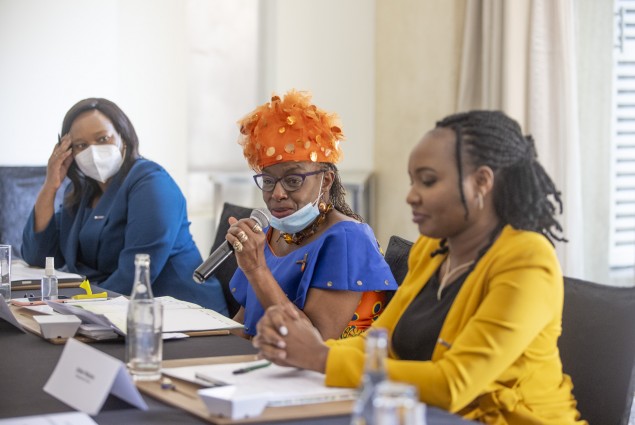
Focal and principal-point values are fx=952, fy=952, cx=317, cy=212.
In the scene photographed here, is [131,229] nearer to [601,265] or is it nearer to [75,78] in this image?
[75,78]

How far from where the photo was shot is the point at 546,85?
4.16m

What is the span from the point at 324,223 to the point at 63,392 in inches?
43.8

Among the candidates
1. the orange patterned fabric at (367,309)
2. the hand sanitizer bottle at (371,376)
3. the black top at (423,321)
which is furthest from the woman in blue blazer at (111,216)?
the hand sanitizer bottle at (371,376)

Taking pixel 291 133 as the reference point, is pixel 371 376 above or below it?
below

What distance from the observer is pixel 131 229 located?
10.8 ft

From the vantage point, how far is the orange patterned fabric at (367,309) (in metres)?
2.36

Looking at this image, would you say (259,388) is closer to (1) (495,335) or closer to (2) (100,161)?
(1) (495,335)

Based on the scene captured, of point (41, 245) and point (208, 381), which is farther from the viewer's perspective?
point (41, 245)

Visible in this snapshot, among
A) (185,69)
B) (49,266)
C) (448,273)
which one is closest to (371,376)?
(448,273)

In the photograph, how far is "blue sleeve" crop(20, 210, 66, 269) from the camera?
141 inches

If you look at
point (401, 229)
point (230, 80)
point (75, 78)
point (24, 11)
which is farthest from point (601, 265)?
point (24, 11)

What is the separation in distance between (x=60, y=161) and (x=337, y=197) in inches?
55.7

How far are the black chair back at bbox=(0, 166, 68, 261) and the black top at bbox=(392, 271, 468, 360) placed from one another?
9.35ft

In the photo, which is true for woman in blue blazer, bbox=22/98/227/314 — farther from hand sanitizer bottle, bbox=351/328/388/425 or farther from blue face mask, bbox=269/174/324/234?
hand sanitizer bottle, bbox=351/328/388/425
